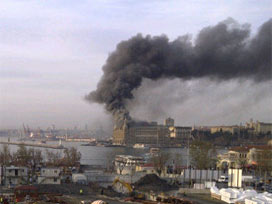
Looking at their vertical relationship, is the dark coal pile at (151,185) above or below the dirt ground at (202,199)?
above

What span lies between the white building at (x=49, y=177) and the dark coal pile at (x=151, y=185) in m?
1.87

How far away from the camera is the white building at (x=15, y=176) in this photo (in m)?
11.7

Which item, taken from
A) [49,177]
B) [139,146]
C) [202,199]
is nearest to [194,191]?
[202,199]

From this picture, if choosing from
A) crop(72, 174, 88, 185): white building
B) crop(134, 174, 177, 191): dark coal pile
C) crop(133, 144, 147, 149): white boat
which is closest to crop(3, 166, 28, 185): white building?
crop(72, 174, 88, 185): white building

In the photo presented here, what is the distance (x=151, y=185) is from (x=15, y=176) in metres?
3.29

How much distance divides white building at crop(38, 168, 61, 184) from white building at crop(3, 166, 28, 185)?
0.39 metres

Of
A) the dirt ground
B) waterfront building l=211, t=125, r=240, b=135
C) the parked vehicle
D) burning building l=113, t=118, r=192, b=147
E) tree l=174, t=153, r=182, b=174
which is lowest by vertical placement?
the dirt ground

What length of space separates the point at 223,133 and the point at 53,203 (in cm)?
5061

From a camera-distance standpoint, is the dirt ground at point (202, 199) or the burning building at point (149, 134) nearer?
the dirt ground at point (202, 199)

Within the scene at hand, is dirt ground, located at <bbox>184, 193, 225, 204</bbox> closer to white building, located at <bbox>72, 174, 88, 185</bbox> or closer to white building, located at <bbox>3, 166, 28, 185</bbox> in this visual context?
white building, located at <bbox>72, 174, 88, 185</bbox>

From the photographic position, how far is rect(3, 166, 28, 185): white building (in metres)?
11.7

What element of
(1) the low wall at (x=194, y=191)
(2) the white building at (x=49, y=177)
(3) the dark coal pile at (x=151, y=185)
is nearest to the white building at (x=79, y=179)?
(2) the white building at (x=49, y=177)

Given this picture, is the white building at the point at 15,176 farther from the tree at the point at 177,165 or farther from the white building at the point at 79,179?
the tree at the point at 177,165

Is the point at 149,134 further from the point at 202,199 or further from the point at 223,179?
the point at 202,199
